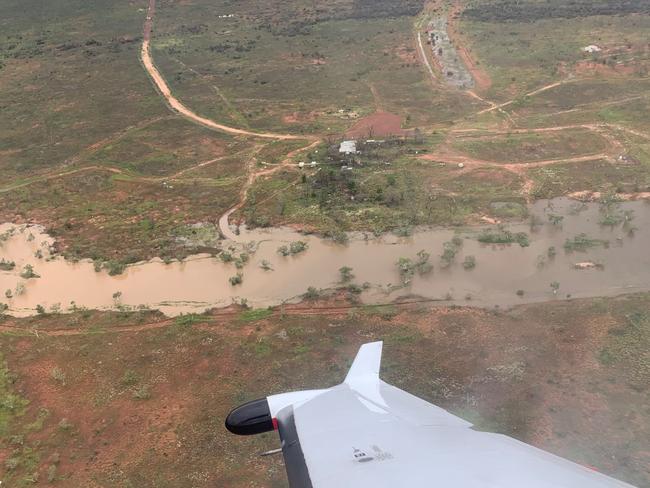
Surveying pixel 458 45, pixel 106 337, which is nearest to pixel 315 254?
pixel 106 337

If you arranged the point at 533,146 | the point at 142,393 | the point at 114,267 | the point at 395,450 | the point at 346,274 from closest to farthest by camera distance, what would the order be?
the point at 395,450
the point at 142,393
the point at 346,274
the point at 114,267
the point at 533,146

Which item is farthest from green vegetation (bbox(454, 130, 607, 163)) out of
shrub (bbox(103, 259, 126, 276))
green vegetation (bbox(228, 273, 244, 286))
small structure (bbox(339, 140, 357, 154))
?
shrub (bbox(103, 259, 126, 276))

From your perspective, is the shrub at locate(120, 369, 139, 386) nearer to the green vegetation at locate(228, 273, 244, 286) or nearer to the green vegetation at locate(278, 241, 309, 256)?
the green vegetation at locate(228, 273, 244, 286)

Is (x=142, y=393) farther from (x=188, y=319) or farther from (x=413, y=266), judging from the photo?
(x=413, y=266)

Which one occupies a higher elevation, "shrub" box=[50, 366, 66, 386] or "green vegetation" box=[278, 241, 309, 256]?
"green vegetation" box=[278, 241, 309, 256]

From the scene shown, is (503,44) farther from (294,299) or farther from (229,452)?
(229,452)

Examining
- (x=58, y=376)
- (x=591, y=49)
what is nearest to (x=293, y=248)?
(x=58, y=376)
